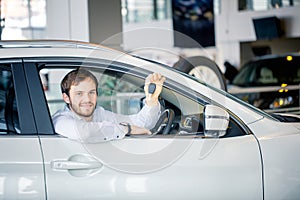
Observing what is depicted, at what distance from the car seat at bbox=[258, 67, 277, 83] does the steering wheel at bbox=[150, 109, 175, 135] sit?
628 centimetres

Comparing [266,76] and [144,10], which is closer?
[266,76]

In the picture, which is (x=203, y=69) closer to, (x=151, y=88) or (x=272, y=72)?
(x=272, y=72)

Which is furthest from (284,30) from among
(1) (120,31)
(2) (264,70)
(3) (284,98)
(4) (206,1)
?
(1) (120,31)

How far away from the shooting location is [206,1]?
1457 centimetres

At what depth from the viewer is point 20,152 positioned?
2.87 meters

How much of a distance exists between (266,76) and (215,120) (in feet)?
22.4

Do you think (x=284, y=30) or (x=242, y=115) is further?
(x=284, y=30)

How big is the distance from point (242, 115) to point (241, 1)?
15602 millimetres

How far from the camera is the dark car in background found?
803 centimetres

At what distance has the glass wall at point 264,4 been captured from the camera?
16766 millimetres

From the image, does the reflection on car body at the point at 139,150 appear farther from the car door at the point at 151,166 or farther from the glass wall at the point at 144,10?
the glass wall at the point at 144,10

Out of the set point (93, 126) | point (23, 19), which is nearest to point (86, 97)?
point (93, 126)

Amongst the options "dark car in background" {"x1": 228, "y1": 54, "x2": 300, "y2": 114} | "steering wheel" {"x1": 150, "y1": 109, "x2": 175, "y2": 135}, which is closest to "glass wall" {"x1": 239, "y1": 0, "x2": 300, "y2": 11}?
"dark car in background" {"x1": 228, "y1": 54, "x2": 300, "y2": 114}

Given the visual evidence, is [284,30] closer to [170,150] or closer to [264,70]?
[264,70]
